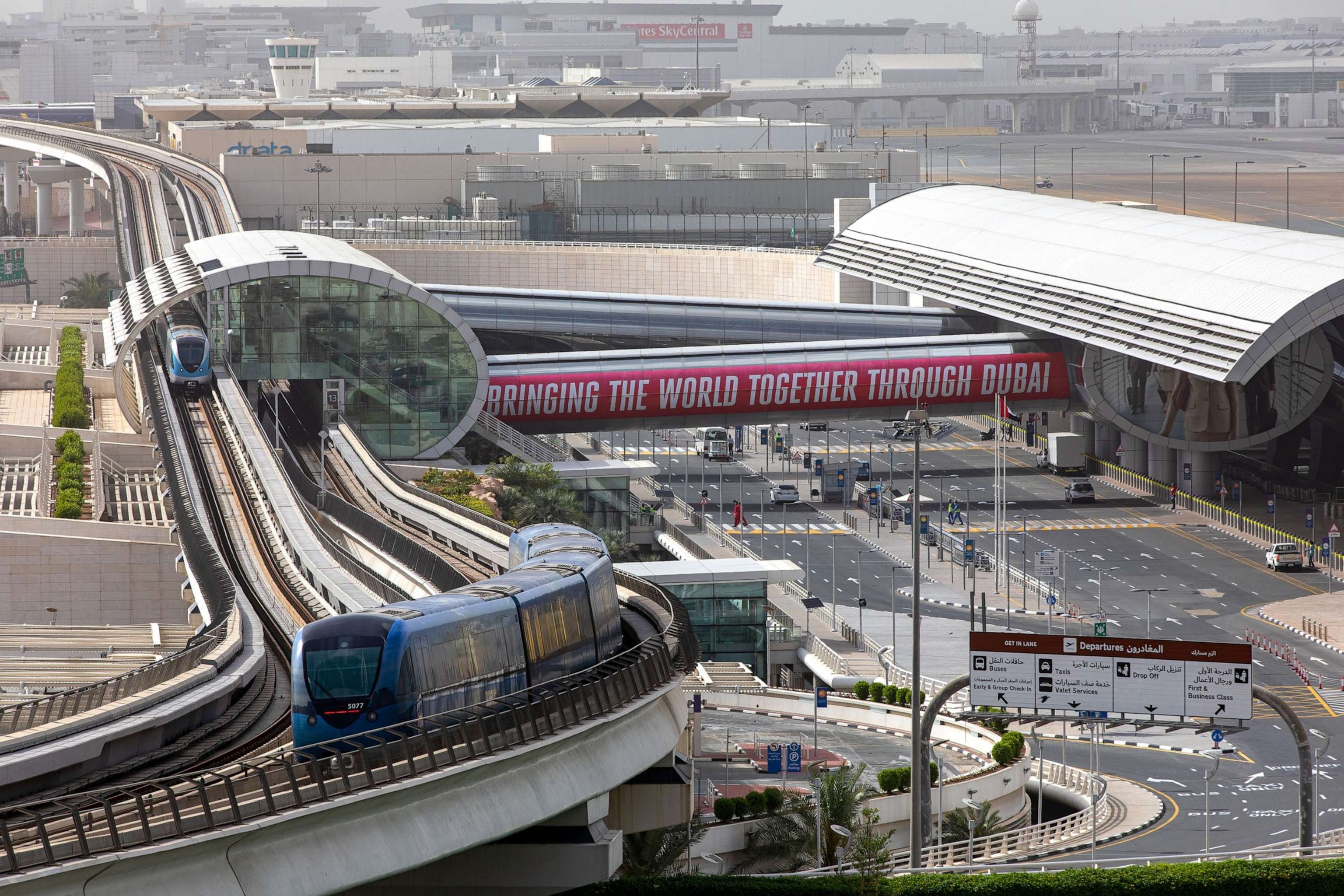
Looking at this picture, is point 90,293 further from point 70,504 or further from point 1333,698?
point 1333,698

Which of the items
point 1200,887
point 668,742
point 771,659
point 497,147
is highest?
point 497,147

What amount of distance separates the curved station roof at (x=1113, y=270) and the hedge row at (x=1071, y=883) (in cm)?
4577

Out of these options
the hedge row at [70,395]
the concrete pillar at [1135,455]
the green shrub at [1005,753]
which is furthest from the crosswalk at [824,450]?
the green shrub at [1005,753]

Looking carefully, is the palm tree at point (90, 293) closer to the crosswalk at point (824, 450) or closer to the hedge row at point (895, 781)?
the crosswalk at point (824, 450)

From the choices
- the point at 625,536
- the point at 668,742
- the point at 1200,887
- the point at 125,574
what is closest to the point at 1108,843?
the point at 1200,887

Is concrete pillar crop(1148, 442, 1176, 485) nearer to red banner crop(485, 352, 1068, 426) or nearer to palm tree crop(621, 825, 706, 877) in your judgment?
red banner crop(485, 352, 1068, 426)

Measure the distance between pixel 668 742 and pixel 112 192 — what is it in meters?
116

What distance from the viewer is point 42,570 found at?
54219mm

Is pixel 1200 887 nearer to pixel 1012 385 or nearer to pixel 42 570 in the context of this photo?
pixel 42 570

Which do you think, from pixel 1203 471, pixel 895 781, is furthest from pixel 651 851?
pixel 1203 471

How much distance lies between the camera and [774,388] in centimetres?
9331

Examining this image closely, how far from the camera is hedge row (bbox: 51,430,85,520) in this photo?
58.3 metres

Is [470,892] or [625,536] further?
[625,536]

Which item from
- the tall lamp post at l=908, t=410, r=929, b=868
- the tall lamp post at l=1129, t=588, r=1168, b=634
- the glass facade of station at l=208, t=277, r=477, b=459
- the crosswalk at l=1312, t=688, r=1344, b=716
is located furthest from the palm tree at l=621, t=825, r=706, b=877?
the glass facade of station at l=208, t=277, r=477, b=459
